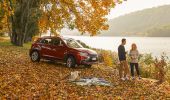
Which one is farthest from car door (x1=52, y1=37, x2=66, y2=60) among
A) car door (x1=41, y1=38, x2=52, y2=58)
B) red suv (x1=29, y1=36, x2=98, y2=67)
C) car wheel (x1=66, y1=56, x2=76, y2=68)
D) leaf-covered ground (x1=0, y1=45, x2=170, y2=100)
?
leaf-covered ground (x1=0, y1=45, x2=170, y2=100)

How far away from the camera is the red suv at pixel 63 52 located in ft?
73.0

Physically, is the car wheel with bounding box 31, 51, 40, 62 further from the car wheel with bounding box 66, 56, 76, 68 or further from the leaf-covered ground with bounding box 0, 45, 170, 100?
the leaf-covered ground with bounding box 0, 45, 170, 100

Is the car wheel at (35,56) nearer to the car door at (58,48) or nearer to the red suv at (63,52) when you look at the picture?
the red suv at (63,52)

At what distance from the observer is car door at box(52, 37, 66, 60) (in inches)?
912

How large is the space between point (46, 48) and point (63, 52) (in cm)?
187

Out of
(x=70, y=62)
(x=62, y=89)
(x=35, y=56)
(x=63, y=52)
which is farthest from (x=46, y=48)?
(x=62, y=89)

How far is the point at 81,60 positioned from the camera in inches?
870

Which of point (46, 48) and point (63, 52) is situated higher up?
point (46, 48)

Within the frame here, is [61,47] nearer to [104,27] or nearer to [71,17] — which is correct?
[104,27]

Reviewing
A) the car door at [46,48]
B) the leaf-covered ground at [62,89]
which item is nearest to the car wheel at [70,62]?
the car door at [46,48]

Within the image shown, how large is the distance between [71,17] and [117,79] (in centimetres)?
1272

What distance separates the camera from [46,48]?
24.4 m

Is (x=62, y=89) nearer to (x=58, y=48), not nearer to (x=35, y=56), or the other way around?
(x=58, y=48)

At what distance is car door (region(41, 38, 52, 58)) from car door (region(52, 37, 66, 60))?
0.40 m
